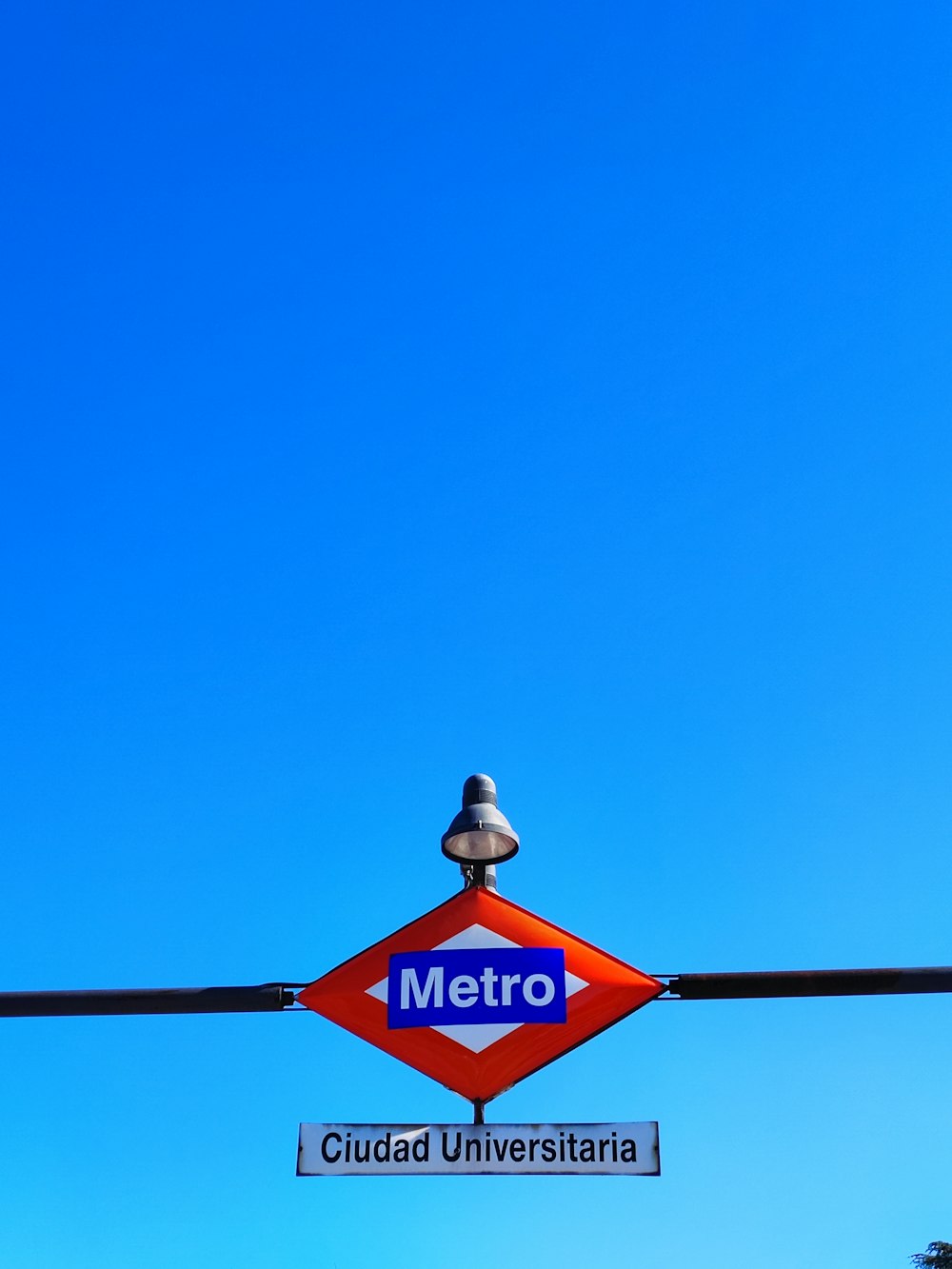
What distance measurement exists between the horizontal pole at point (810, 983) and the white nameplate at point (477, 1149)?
951 millimetres

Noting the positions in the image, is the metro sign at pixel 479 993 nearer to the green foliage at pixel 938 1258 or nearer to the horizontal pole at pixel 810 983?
the horizontal pole at pixel 810 983

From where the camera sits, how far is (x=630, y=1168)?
6410 millimetres

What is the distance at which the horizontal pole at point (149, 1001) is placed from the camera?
7.49 meters

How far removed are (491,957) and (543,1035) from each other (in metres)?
0.52

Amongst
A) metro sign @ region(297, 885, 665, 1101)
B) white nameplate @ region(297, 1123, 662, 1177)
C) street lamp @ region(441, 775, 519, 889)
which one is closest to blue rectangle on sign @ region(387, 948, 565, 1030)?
metro sign @ region(297, 885, 665, 1101)

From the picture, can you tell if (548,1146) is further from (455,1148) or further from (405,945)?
(405,945)

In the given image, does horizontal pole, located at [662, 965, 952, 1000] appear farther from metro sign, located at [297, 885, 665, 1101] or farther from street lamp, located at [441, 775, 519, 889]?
street lamp, located at [441, 775, 519, 889]

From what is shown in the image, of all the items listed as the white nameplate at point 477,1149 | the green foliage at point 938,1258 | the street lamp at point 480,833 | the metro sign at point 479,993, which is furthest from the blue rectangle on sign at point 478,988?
the green foliage at point 938,1258

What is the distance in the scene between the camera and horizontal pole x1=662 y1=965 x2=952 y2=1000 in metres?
6.99

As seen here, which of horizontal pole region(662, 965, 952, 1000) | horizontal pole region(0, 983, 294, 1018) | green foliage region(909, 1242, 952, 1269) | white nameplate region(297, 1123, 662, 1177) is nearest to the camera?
white nameplate region(297, 1123, 662, 1177)

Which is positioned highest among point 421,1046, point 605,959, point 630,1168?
point 605,959

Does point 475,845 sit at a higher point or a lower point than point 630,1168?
higher

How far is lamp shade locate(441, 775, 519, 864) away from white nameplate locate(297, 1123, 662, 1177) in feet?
4.83

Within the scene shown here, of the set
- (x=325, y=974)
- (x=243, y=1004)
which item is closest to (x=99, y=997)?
(x=243, y=1004)
